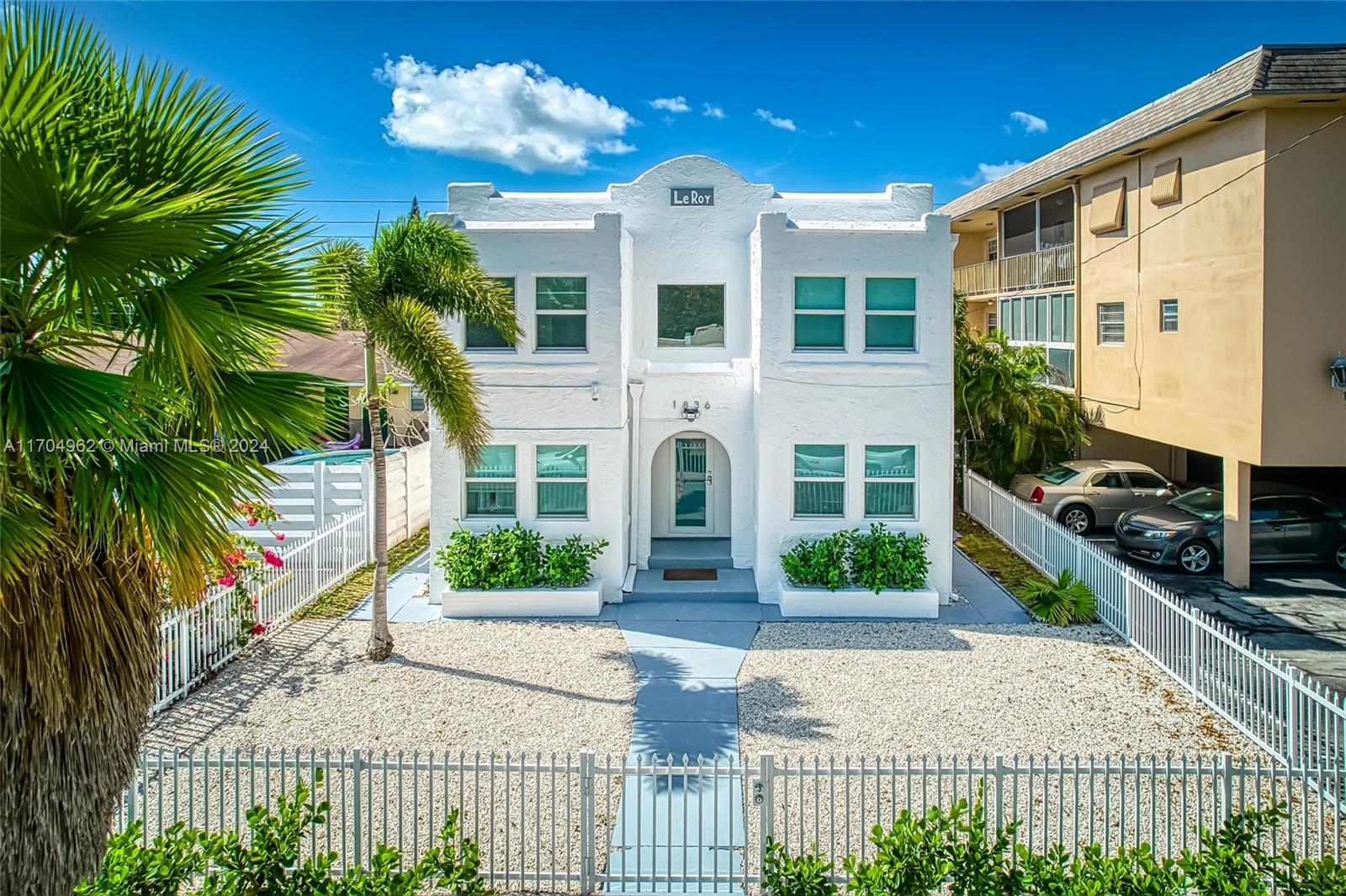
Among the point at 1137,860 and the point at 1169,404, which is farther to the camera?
the point at 1169,404

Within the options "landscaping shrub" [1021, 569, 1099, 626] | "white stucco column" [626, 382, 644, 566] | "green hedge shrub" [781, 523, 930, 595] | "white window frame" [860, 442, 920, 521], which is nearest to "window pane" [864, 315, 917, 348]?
"white window frame" [860, 442, 920, 521]

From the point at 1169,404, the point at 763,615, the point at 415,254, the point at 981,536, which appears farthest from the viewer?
the point at 981,536

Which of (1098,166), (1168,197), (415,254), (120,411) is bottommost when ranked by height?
(120,411)

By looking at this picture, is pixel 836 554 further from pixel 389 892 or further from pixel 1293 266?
pixel 389 892

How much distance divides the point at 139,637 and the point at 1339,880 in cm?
744

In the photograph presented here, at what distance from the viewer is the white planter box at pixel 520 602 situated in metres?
14.5

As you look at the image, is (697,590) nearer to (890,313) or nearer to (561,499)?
(561,499)

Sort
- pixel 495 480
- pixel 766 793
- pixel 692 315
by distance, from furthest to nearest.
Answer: pixel 692 315 → pixel 495 480 → pixel 766 793

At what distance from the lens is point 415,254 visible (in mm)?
12000

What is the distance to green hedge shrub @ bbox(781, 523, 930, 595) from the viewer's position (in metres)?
14.7

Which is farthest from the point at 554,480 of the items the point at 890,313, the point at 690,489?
the point at 890,313

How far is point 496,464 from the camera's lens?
15.4 metres

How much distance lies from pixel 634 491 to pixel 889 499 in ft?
14.6

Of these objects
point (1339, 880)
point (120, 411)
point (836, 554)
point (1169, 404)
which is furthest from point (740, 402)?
point (120, 411)
